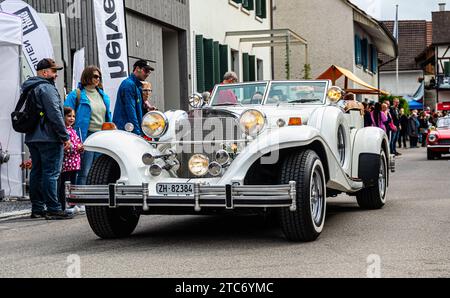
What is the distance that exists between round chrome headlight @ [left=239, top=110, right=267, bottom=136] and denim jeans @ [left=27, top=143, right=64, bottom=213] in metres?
2.83

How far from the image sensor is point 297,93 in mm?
9484

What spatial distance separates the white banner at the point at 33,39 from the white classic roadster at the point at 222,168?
410cm

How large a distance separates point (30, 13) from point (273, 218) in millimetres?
5127

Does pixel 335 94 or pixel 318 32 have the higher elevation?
pixel 318 32

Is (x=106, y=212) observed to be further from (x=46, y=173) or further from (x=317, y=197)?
(x=46, y=173)

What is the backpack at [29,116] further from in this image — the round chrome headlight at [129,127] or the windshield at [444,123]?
the windshield at [444,123]

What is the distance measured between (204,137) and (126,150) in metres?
0.72

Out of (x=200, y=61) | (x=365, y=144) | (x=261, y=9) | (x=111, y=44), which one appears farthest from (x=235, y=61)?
(x=365, y=144)

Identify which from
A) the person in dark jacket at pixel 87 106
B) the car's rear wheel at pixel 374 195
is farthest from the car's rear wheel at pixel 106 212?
the car's rear wheel at pixel 374 195

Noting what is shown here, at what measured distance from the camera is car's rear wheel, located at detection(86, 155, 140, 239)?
7.70 m

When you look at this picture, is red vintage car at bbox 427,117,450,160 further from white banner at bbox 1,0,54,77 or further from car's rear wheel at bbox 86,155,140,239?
car's rear wheel at bbox 86,155,140,239

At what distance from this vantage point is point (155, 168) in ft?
24.6

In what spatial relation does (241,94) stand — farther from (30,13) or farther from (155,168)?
(30,13)

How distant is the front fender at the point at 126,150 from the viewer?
7508 millimetres
